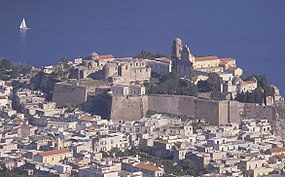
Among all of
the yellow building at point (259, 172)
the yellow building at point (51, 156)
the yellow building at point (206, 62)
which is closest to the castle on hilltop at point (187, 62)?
the yellow building at point (206, 62)

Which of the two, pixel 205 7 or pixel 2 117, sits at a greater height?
pixel 205 7

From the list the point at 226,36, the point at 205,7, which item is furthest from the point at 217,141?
the point at 205,7

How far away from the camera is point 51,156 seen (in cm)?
3869

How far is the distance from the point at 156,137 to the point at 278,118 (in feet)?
15.2

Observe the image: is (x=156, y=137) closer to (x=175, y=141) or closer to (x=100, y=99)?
(x=175, y=141)

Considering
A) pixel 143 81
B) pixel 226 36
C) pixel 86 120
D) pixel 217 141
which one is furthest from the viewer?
pixel 226 36

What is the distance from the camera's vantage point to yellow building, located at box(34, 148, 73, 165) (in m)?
38.6

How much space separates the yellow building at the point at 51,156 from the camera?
3859 centimetres

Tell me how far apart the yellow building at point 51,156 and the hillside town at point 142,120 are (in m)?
0.03

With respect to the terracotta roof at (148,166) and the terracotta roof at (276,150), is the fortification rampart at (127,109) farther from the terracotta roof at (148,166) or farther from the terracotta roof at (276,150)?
the terracotta roof at (148,166)

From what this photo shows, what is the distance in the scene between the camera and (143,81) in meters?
46.4

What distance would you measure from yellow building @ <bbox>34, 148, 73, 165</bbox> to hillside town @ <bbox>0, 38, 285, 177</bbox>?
3 cm

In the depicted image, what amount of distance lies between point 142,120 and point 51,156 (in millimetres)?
5345

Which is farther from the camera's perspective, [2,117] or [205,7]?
[205,7]
